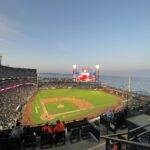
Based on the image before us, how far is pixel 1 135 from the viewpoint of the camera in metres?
9.64

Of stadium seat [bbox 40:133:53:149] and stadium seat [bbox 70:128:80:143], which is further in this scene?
stadium seat [bbox 70:128:80:143]

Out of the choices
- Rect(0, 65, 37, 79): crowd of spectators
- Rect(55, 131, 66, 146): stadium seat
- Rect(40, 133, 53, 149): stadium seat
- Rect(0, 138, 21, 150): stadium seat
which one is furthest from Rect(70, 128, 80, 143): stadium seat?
Rect(0, 65, 37, 79): crowd of spectators

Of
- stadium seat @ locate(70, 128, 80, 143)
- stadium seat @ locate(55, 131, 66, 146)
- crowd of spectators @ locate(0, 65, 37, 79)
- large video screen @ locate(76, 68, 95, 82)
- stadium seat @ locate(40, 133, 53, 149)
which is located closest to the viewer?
stadium seat @ locate(40, 133, 53, 149)

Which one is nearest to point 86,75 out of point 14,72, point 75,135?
point 14,72

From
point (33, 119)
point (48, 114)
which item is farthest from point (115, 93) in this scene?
point (33, 119)

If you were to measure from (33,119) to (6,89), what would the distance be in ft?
50.1

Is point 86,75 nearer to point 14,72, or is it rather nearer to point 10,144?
point 14,72

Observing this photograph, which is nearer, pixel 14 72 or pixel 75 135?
pixel 75 135

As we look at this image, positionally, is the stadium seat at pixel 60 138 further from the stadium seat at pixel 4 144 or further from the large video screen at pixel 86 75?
the large video screen at pixel 86 75

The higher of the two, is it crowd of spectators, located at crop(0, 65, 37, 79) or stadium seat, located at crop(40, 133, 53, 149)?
crowd of spectators, located at crop(0, 65, 37, 79)

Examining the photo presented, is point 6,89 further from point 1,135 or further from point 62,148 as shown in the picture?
point 62,148

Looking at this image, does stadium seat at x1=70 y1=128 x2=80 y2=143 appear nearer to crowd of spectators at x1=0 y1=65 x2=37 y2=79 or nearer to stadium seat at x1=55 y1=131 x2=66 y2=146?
stadium seat at x1=55 y1=131 x2=66 y2=146

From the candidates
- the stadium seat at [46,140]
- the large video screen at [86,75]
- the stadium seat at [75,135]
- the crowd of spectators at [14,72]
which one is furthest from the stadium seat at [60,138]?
the large video screen at [86,75]

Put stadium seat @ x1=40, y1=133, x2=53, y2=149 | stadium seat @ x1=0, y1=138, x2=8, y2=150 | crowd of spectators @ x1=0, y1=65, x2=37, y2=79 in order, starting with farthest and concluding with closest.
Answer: crowd of spectators @ x1=0, y1=65, x2=37, y2=79 → stadium seat @ x1=40, y1=133, x2=53, y2=149 → stadium seat @ x1=0, y1=138, x2=8, y2=150
